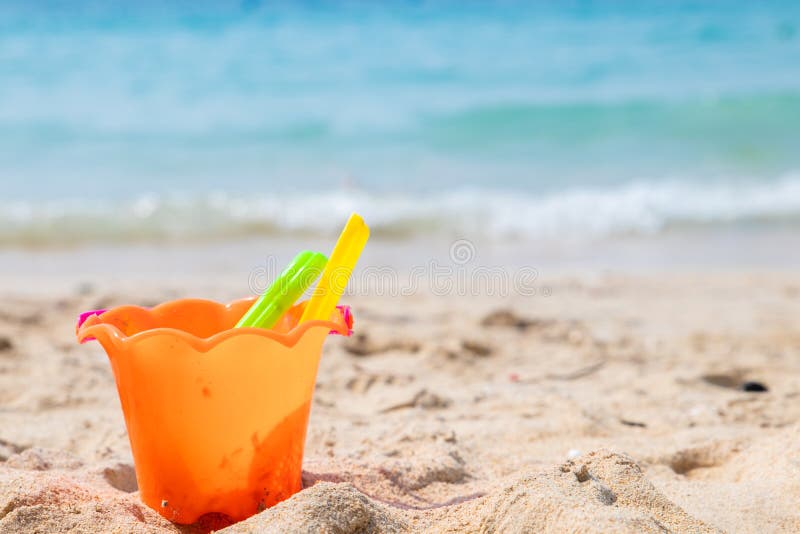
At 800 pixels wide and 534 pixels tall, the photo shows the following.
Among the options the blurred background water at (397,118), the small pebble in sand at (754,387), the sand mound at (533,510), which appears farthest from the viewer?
the blurred background water at (397,118)

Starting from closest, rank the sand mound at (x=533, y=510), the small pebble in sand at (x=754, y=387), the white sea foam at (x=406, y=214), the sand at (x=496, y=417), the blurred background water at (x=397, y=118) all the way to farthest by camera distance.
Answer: the sand mound at (x=533, y=510) → the sand at (x=496, y=417) → the small pebble in sand at (x=754, y=387) → the white sea foam at (x=406, y=214) → the blurred background water at (x=397, y=118)

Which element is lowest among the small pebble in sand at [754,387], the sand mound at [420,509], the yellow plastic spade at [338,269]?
the small pebble in sand at [754,387]

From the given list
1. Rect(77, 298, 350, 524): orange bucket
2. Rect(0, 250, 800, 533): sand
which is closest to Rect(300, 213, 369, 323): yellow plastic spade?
Rect(77, 298, 350, 524): orange bucket

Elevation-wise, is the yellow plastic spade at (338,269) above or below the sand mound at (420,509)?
above

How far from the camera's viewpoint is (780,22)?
12773 millimetres

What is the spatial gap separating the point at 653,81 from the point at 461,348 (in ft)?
29.5

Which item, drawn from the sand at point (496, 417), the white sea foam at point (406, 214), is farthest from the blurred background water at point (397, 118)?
the sand at point (496, 417)

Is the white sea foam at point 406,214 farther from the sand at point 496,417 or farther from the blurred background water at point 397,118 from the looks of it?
the sand at point 496,417

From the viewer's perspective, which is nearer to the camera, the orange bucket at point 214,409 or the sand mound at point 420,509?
the sand mound at point 420,509

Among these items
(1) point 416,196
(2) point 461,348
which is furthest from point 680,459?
(1) point 416,196

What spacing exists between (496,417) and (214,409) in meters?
1.13

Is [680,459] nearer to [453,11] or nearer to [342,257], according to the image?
[342,257]

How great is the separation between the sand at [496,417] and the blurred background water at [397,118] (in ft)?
8.28

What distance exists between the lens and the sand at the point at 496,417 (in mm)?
1529
